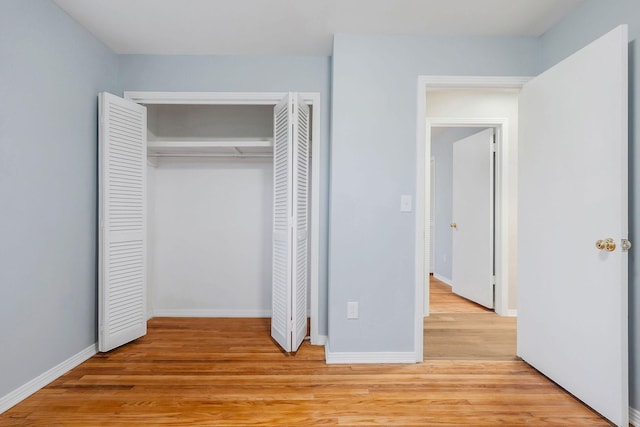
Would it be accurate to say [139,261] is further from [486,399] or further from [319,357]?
[486,399]

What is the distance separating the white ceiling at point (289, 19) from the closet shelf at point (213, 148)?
30.9 inches

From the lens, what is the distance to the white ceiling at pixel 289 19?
2.28 m

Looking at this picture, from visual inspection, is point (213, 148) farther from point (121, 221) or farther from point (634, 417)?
point (634, 417)

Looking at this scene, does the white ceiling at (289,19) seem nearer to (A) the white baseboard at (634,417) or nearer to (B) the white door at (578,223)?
(B) the white door at (578,223)

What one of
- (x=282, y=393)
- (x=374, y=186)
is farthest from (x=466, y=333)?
(x=282, y=393)

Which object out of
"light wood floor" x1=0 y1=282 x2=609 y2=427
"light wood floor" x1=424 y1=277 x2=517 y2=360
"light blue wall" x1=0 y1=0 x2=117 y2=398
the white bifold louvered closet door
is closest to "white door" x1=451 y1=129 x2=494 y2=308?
"light wood floor" x1=424 y1=277 x2=517 y2=360

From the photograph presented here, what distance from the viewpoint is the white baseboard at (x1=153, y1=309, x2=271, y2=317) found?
370 centimetres

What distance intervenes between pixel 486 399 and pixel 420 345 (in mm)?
578

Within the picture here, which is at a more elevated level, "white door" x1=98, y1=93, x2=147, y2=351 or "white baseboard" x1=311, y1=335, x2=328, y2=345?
"white door" x1=98, y1=93, x2=147, y2=351

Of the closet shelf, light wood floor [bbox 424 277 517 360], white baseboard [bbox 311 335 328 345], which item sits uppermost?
the closet shelf

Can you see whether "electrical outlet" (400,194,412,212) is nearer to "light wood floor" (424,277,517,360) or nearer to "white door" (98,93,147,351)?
"light wood floor" (424,277,517,360)

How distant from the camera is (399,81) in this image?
103 inches

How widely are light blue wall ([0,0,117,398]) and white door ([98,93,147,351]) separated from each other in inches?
4.0

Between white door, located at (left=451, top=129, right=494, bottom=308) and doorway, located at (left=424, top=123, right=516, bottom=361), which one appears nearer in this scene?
doorway, located at (left=424, top=123, right=516, bottom=361)
